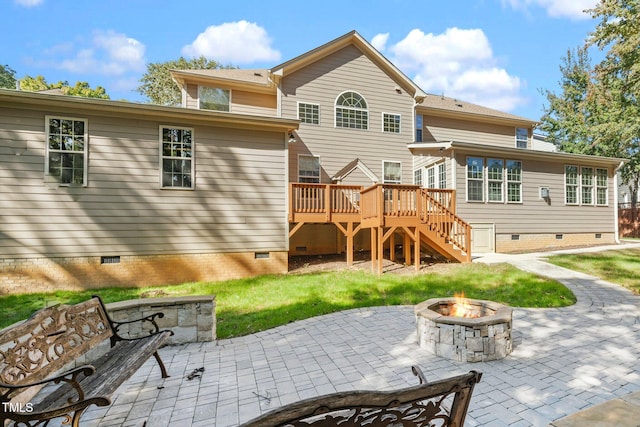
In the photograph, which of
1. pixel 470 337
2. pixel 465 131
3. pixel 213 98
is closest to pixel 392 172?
pixel 465 131

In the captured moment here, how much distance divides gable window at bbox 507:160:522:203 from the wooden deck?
381cm

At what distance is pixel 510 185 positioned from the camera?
42.2 ft

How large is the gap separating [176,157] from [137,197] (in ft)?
5.25

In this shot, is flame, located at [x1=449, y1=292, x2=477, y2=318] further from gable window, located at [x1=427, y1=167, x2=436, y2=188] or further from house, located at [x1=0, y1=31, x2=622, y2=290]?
gable window, located at [x1=427, y1=167, x2=436, y2=188]

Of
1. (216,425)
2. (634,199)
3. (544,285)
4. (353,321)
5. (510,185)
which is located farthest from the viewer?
(634,199)

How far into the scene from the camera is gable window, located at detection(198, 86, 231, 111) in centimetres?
1291

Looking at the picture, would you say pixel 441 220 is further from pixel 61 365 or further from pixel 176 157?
pixel 61 365

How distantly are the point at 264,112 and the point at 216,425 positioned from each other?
12.7 meters

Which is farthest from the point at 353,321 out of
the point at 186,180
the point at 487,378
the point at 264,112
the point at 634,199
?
the point at 634,199

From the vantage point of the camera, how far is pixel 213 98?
1303 cm

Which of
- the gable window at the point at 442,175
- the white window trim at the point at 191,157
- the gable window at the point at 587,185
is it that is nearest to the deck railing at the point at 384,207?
the gable window at the point at 442,175

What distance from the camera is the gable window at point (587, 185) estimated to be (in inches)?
559

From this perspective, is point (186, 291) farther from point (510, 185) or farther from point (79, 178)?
point (510, 185)

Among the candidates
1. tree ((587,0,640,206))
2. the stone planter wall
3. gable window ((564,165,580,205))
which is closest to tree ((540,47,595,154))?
tree ((587,0,640,206))
